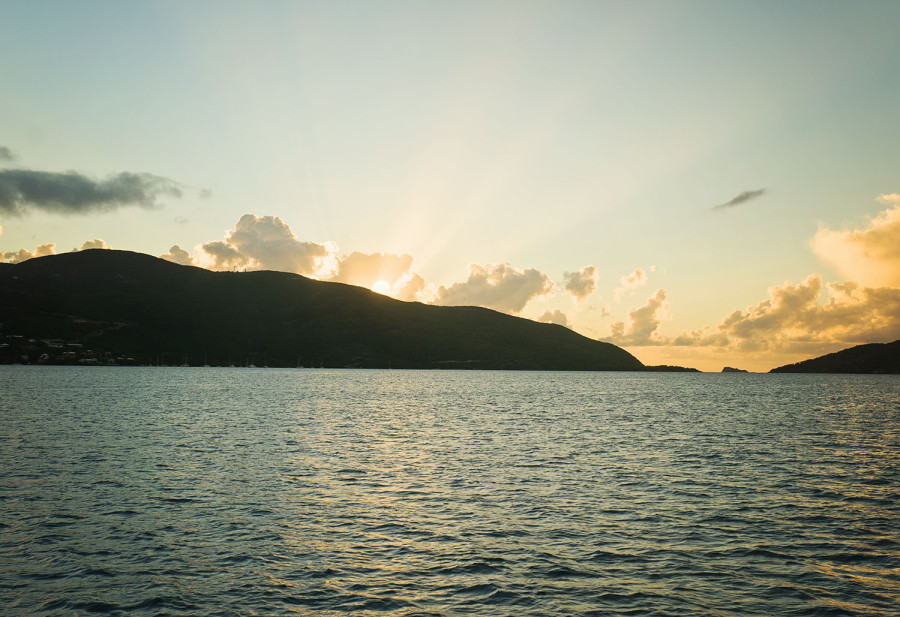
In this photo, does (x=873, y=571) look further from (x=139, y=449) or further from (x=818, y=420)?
(x=818, y=420)

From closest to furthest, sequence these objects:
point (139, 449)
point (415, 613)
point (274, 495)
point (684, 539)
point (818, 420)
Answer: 1. point (415, 613)
2. point (684, 539)
3. point (274, 495)
4. point (139, 449)
5. point (818, 420)

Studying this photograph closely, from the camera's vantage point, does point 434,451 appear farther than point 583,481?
Yes

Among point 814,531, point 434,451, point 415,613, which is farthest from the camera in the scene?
point 434,451

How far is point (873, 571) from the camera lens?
29500 mm

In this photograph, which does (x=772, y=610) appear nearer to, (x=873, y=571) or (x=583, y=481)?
(x=873, y=571)

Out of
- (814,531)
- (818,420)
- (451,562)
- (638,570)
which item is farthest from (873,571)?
(818,420)

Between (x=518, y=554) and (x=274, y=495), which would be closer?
(x=518, y=554)

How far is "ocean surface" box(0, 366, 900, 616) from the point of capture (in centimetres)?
2533

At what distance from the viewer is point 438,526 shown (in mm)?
36281

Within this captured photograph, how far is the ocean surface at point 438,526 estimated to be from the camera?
25328 mm

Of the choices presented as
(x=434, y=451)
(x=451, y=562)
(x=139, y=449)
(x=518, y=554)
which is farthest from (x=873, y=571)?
(x=139, y=449)

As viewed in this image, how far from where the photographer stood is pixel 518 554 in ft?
102

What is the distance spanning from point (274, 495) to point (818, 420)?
117405mm

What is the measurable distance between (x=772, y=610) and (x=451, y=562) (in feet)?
47.7
